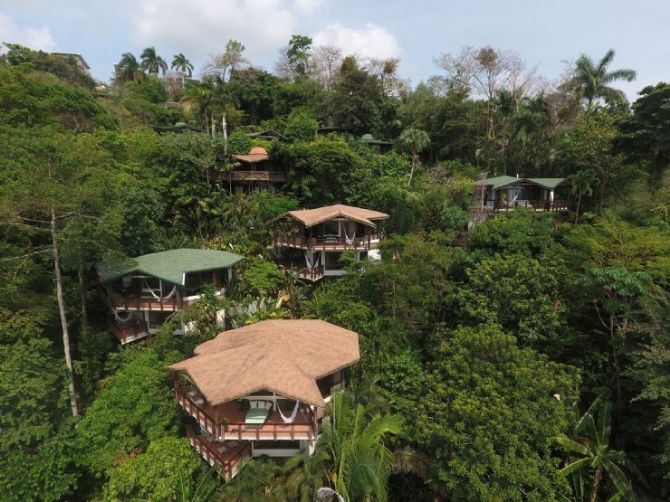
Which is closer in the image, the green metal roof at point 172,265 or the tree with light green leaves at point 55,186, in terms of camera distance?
the tree with light green leaves at point 55,186

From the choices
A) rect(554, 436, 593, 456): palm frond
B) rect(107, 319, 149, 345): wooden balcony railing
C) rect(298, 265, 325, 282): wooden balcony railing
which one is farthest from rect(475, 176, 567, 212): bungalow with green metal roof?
rect(107, 319, 149, 345): wooden balcony railing

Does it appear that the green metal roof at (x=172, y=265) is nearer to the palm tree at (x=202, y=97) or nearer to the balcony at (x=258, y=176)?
the balcony at (x=258, y=176)

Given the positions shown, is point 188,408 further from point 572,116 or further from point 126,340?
point 572,116

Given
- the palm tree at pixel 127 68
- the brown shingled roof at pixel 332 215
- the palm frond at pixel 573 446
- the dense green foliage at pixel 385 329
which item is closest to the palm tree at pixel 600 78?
the dense green foliage at pixel 385 329

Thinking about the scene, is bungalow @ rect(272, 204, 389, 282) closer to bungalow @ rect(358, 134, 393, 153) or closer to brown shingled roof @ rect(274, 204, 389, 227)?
brown shingled roof @ rect(274, 204, 389, 227)

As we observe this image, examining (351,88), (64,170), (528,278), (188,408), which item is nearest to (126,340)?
(188,408)

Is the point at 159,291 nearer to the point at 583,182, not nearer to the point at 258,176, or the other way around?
the point at 258,176
